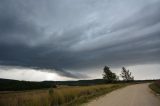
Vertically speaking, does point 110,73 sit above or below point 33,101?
above

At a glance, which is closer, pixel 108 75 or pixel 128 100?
pixel 128 100

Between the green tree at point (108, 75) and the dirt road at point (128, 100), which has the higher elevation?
the green tree at point (108, 75)

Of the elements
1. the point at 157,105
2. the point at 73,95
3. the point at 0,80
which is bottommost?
the point at 157,105

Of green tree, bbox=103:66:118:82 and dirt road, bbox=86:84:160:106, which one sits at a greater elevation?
green tree, bbox=103:66:118:82

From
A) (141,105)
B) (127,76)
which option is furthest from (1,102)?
(127,76)

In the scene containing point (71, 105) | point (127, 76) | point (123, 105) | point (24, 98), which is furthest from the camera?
point (127, 76)

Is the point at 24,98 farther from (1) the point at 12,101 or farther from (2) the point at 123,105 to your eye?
(2) the point at 123,105

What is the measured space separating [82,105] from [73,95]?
7460 millimetres

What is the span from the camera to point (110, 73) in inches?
4262

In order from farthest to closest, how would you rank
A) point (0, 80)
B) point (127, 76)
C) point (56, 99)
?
point (127, 76) → point (0, 80) → point (56, 99)

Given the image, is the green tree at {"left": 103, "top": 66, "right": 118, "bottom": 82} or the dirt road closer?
the dirt road

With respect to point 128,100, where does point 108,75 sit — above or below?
above

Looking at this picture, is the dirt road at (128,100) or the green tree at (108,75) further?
the green tree at (108,75)

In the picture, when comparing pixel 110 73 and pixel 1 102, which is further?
pixel 110 73
